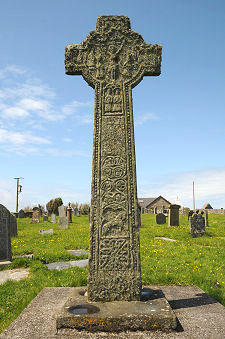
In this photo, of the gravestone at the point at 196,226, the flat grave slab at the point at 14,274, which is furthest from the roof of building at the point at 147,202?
the flat grave slab at the point at 14,274

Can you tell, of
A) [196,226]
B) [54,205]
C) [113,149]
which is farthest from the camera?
[54,205]

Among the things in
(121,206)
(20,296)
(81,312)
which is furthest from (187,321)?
(20,296)

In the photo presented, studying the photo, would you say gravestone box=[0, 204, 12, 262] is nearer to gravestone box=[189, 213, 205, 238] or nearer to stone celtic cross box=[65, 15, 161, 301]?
stone celtic cross box=[65, 15, 161, 301]

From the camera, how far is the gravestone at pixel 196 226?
1323cm

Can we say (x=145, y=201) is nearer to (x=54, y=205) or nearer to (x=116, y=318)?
(x=54, y=205)

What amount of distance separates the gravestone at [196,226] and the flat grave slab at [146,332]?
9.20 m

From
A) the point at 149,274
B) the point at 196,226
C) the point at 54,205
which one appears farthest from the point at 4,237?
the point at 54,205

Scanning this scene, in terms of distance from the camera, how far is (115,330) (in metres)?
3.04

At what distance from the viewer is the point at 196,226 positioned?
13406 millimetres

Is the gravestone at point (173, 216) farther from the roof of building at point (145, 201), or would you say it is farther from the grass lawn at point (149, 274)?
the roof of building at point (145, 201)

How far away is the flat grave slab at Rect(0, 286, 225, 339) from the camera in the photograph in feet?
9.73

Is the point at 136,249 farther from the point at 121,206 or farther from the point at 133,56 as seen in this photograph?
the point at 133,56

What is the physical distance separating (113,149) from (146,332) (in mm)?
2232

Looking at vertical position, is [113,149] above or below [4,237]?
above
